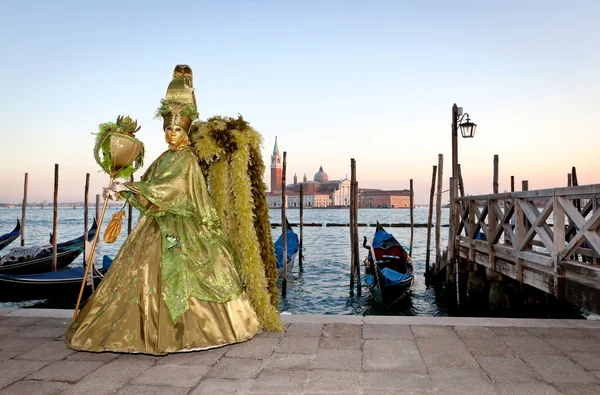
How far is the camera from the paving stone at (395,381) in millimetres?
2340

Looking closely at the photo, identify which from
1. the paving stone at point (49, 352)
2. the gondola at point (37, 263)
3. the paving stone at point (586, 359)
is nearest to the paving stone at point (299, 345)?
the paving stone at point (49, 352)

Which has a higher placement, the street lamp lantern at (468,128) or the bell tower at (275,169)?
the bell tower at (275,169)

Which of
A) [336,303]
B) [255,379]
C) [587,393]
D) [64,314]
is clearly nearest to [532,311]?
[336,303]

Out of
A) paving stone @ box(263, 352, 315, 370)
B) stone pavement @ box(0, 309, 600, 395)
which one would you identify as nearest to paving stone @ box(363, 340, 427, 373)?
stone pavement @ box(0, 309, 600, 395)

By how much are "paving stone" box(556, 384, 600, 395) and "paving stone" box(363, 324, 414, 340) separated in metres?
1.05

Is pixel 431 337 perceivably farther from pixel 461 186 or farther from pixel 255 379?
pixel 461 186

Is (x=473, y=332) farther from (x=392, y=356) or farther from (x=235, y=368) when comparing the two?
(x=235, y=368)

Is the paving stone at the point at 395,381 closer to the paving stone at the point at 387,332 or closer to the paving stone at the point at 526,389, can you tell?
the paving stone at the point at 526,389

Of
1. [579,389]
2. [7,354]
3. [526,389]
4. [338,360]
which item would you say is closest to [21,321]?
[7,354]

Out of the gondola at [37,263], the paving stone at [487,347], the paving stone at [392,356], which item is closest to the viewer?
the paving stone at [392,356]

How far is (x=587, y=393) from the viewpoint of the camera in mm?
2262

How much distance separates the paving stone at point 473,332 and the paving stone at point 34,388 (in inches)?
101

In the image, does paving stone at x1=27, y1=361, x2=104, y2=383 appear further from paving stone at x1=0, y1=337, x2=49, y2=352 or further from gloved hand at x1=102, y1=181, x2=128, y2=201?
gloved hand at x1=102, y1=181, x2=128, y2=201

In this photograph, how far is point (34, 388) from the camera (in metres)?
2.35
